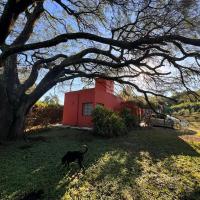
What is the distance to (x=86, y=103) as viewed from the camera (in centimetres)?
2181

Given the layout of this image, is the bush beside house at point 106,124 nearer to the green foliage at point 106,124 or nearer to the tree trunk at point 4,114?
the green foliage at point 106,124

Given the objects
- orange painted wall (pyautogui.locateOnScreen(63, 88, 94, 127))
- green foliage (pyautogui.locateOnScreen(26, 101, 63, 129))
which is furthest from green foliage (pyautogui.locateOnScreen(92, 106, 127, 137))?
green foliage (pyautogui.locateOnScreen(26, 101, 63, 129))

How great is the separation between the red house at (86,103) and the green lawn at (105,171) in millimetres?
7420

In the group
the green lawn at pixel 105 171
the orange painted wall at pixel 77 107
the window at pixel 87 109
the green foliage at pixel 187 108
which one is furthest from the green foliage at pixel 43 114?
the green foliage at pixel 187 108

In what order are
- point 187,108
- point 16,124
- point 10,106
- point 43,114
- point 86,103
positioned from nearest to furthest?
1. point 10,106
2. point 16,124
3. point 86,103
4. point 43,114
5. point 187,108

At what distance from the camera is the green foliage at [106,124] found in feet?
51.3

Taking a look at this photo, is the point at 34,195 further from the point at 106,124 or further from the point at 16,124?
the point at 106,124

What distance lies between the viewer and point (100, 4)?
10164 mm

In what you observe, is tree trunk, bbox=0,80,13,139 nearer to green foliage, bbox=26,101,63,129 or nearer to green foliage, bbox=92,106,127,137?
green foliage, bbox=92,106,127,137

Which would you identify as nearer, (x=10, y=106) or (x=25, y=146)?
(x=25, y=146)

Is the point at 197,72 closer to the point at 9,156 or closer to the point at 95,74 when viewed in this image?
the point at 95,74

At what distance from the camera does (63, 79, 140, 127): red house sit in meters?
21.1

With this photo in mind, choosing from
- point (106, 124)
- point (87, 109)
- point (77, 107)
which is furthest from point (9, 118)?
point (77, 107)

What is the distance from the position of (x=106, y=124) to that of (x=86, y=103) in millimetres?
6194
